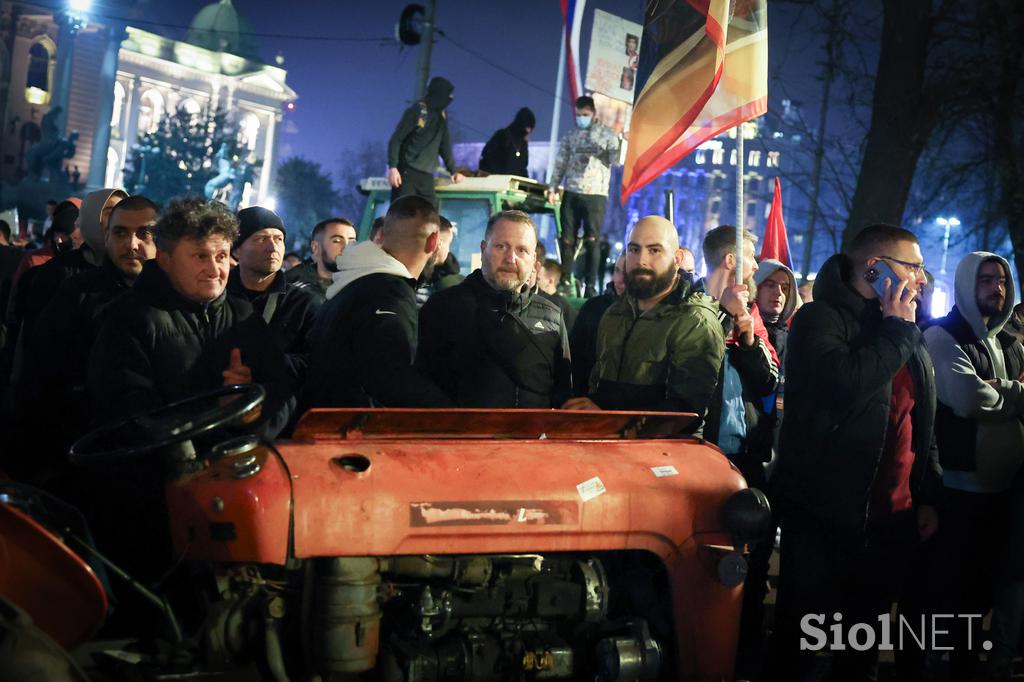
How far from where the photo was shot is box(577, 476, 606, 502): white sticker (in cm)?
347

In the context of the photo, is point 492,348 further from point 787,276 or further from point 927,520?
point 787,276

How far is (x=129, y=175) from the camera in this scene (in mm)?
71750

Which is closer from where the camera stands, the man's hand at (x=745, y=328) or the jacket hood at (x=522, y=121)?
the man's hand at (x=745, y=328)

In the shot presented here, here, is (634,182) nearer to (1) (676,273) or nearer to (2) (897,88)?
(1) (676,273)

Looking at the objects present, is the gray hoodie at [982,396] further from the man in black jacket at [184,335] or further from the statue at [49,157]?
the statue at [49,157]

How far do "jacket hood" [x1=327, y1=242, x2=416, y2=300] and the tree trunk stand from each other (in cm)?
996

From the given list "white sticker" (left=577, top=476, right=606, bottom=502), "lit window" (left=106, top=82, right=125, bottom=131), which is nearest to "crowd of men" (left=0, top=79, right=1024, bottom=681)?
"white sticker" (left=577, top=476, right=606, bottom=502)

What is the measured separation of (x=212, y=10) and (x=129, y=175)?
171 feet

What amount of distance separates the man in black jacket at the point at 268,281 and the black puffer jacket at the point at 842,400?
266cm

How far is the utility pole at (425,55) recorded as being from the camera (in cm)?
1977

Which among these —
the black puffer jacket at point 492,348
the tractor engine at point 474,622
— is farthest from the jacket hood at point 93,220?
the tractor engine at point 474,622

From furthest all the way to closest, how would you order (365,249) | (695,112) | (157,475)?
(695,112) < (365,249) < (157,475)

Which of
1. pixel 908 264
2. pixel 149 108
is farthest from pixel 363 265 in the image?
pixel 149 108

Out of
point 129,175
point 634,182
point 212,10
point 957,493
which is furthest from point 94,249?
point 212,10
